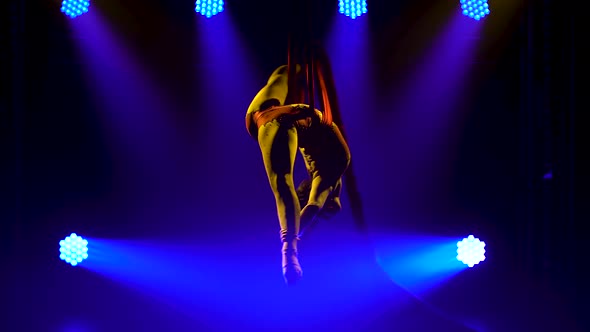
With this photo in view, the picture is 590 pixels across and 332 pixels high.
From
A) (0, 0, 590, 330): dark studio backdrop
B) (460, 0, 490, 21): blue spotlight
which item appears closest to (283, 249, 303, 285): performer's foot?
(0, 0, 590, 330): dark studio backdrop

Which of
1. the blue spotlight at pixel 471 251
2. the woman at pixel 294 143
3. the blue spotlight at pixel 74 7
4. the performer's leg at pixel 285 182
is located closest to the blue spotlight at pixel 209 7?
the woman at pixel 294 143

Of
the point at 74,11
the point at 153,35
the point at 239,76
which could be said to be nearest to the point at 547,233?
the point at 239,76

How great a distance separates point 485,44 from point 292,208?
191 centimetres

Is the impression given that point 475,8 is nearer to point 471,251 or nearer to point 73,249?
point 471,251

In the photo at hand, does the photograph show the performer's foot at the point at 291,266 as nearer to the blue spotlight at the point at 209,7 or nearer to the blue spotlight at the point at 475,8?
the blue spotlight at the point at 209,7

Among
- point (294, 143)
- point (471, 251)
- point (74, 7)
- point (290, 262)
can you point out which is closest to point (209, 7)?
point (74, 7)

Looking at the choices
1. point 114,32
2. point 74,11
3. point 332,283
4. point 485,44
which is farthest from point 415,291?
point 74,11

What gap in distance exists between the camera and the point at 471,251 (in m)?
4.05

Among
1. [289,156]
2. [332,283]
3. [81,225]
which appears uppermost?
[289,156]

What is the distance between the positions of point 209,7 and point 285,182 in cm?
140

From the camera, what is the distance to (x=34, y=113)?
3.96 m

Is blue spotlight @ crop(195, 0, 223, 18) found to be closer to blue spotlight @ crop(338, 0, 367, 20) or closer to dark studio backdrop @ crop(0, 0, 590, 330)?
dark studio backdrop @ crop(0, 0, 590, 330)

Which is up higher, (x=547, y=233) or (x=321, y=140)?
(x=321, y=140)

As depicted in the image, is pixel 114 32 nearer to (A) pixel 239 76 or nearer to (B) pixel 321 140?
(A) pixel 239 76
